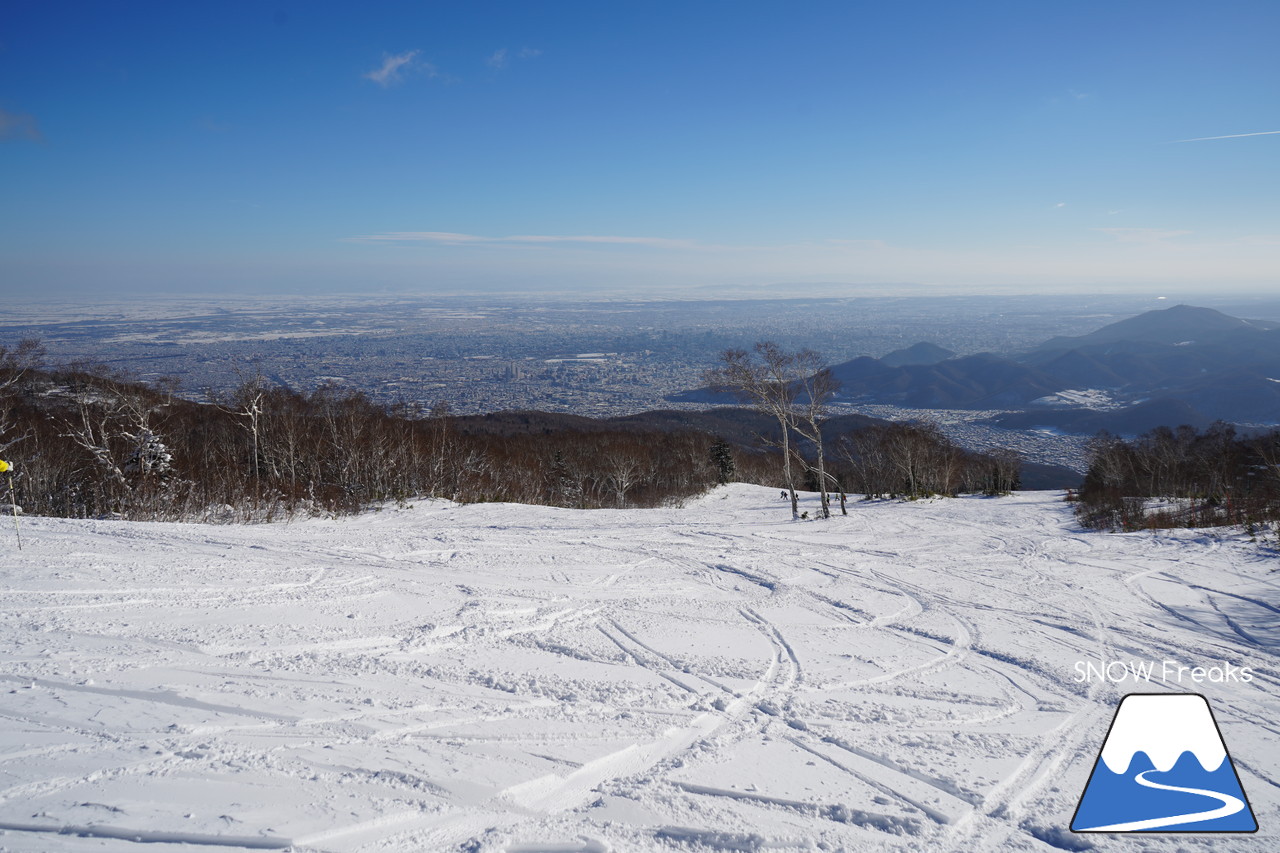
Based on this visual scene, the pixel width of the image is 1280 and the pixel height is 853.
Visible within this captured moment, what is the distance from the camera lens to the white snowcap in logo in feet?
12.8

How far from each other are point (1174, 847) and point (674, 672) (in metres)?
3.68

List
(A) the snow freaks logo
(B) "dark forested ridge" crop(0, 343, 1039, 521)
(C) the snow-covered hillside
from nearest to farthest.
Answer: (C) the snow-covered hillside
(A) the snow freaks logo
(B) "dark forested ridge" crop(0, 343, 1039, 521)

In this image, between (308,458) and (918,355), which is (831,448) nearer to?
(308,458)

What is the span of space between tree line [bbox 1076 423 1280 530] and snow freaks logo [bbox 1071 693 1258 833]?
39.4ft

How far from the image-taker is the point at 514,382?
3543 inches

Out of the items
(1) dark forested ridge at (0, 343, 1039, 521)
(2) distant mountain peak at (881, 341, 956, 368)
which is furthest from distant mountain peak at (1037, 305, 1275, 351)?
(1) dark forested ridge at (0, 343, 1039, 521)

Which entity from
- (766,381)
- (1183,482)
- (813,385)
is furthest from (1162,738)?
(1183,482)

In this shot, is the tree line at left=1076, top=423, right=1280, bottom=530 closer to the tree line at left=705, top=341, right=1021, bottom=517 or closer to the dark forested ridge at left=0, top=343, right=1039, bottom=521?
the tree line at left=705, top=341, right=1021, bottom=517

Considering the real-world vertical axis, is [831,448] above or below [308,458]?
below

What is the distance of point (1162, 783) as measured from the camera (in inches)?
146

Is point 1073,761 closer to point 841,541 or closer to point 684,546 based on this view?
point 684,546

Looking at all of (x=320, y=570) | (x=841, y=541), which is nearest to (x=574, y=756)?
(x=320, y=570)

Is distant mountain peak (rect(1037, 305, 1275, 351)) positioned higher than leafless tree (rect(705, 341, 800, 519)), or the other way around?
distant mountain peak (rect(1037, 305, 1275, 351))

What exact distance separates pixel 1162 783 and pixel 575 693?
4.14m
